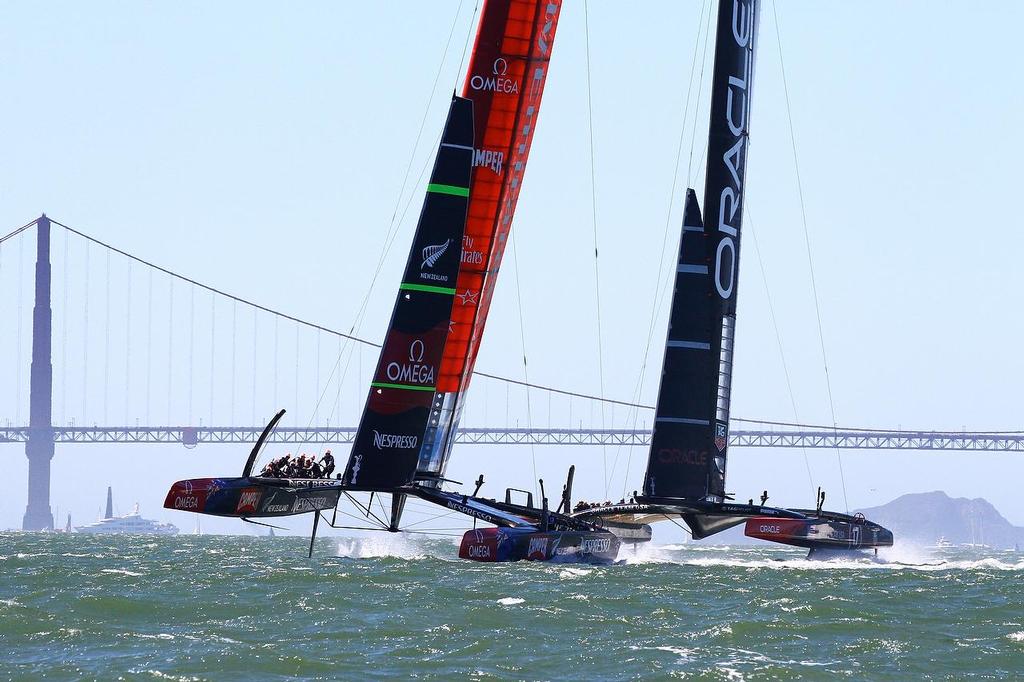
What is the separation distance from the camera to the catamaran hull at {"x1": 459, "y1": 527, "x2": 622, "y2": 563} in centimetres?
1280

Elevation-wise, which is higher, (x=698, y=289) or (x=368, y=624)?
(x=698, y=289)

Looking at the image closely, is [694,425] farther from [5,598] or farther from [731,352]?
[5,598]

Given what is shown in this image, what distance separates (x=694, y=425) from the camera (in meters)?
15.8

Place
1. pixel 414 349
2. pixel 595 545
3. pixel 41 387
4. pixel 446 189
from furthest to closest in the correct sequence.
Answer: pixel 41 387, pixel 595 545, pixel 446 189, pixel 414 349

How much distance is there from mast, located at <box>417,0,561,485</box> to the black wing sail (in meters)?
1.19

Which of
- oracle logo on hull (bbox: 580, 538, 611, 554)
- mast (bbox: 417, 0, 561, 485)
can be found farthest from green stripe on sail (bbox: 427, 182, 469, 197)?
oracle logo on hull (bbox: 580, 538, 611, 554)

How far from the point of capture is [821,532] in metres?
15.8

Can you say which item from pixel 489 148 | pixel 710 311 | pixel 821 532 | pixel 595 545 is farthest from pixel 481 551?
pixel 821 532

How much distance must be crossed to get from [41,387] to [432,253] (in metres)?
51.6

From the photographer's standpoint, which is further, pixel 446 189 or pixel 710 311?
pixel 710 311

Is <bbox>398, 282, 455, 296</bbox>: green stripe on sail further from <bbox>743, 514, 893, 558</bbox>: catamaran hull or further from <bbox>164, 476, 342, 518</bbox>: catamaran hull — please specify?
<bbox>743, 514, 893, 558</bbox>: catamaran hull

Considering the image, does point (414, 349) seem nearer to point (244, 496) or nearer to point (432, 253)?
point (432, 253)

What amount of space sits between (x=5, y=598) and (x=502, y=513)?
5035mm

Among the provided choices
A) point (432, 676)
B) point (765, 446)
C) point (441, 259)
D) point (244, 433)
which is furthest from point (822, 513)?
point (765, 446)
